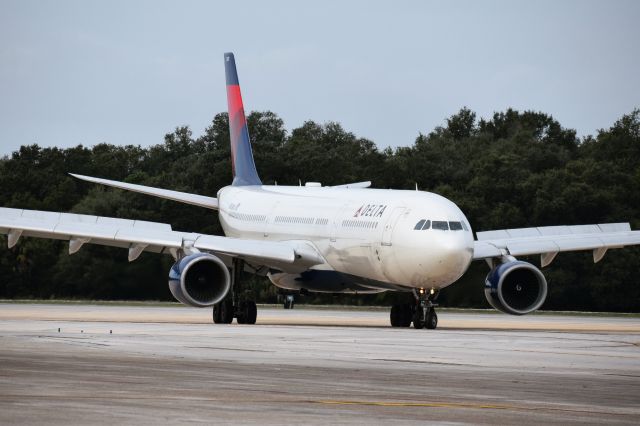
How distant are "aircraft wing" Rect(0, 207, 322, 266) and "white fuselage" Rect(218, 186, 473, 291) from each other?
1189 mm

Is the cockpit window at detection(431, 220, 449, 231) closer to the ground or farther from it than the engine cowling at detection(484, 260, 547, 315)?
farther from it

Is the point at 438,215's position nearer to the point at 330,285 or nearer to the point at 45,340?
the point at 330,285

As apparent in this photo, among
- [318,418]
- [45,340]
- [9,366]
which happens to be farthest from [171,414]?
[45,340]

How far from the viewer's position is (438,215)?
31.9 m

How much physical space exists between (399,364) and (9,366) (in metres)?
5.44

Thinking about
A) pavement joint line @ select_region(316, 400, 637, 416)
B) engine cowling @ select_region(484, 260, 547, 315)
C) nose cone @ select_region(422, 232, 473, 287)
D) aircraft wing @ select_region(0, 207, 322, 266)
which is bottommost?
→ pavement joint line @ select_region(316, 400, 637, 416)

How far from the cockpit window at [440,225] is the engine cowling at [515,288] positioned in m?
3.14

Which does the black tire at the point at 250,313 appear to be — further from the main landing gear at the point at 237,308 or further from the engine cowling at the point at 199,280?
the engine cowling at the point at 199,280

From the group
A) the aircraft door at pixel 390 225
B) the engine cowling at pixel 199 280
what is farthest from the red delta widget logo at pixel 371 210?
the engine cowling at pixel 199 280

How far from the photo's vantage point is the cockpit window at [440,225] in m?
31.7

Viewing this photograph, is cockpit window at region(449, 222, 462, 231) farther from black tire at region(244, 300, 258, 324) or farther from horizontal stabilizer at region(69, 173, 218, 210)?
horizontal stabilizer at region(69, 173, 218, 210)

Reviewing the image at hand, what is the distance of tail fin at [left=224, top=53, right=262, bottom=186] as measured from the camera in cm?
4600

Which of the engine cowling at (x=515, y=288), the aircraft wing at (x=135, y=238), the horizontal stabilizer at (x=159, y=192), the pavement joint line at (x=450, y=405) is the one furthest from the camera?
the horizontal stabilizer at (x=159, y=192)

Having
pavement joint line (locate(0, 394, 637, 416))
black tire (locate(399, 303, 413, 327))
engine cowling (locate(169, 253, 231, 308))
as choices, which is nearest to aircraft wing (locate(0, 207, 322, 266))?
engine cowling (locate(169, 253, 231, 308))
